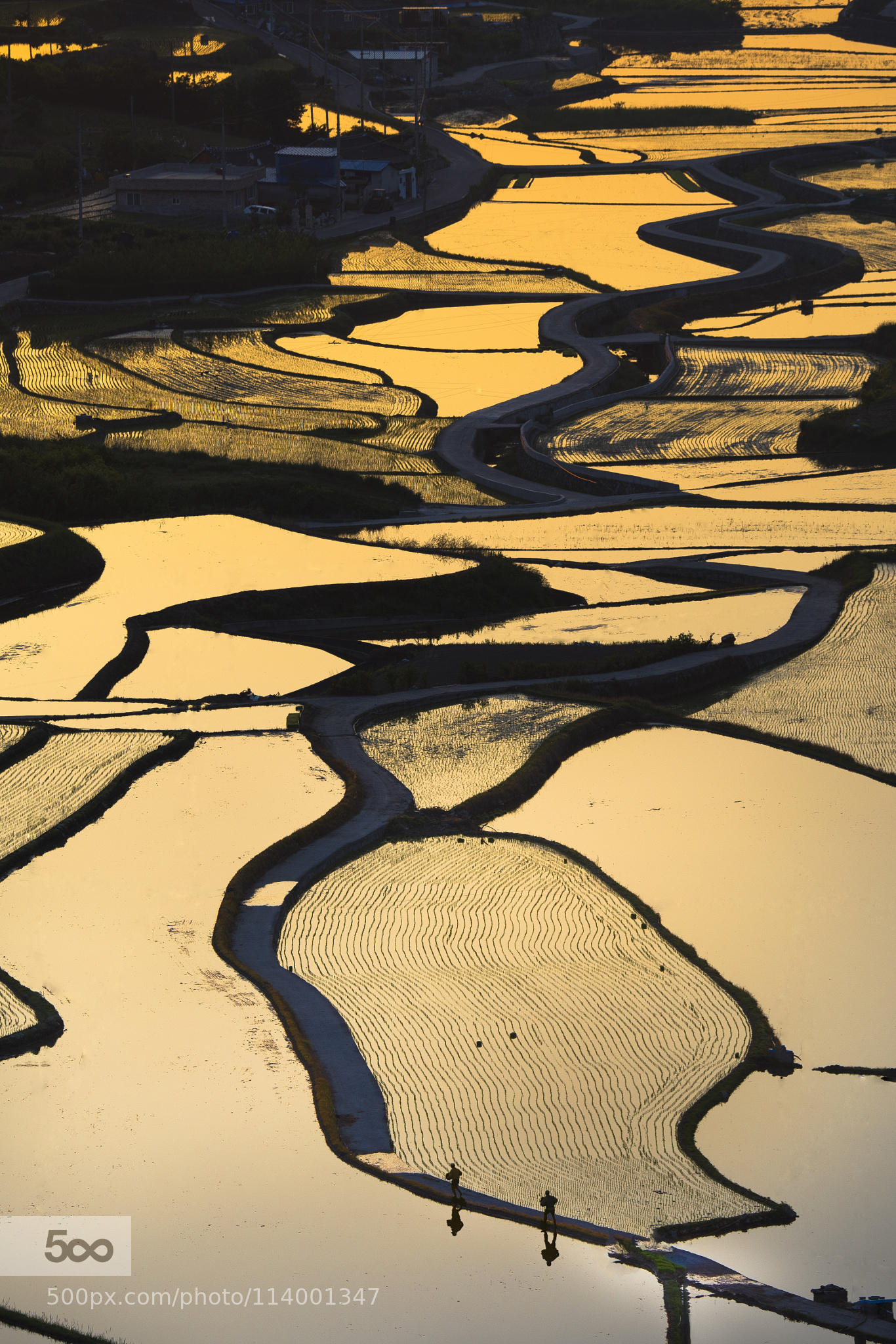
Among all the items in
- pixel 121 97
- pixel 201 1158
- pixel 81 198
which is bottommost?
pixel 201 1158

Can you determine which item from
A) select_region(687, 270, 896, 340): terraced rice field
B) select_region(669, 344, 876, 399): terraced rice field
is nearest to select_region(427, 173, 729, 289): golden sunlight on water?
select_region(687, 270, 896, 340): terraced rice field

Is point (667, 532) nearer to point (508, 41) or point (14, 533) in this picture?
point (14, 533)

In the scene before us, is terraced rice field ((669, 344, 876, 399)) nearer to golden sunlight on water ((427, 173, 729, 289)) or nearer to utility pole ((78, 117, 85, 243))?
golden sunlight on water ((427, 173, 729, 289))

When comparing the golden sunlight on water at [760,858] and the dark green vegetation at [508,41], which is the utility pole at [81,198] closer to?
the golden sunlight on water at [760,858]

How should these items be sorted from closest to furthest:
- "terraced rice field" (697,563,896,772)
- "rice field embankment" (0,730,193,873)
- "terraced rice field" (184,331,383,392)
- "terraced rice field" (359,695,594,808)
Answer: "rice field embankment" (0,730,193,873) → "terraced rice field" (359,695,594,808) → "terraced rice field" (697,563,896,772) → "terraced rice field" (184,331,383,392)

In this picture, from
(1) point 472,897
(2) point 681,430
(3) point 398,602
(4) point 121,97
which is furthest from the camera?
(4) point 121,97


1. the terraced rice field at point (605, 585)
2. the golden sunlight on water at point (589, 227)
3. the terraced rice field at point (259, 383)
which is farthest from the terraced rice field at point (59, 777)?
the golden sunlight on water at point (589, 227)

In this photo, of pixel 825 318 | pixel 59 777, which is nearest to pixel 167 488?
pixel 59 777
